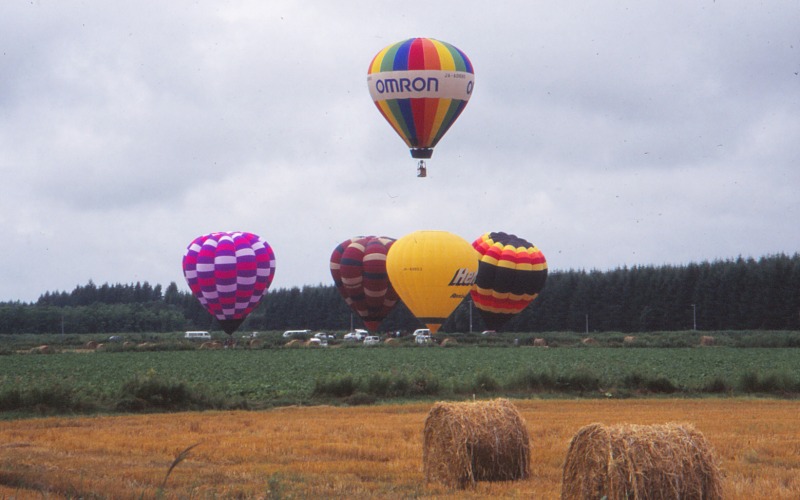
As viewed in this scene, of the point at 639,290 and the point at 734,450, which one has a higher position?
the point at 639,290

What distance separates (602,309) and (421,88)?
6722 centimetres

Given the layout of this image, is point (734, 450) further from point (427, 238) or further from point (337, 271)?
point (337, 271)

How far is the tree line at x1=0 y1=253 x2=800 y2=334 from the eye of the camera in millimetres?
89188

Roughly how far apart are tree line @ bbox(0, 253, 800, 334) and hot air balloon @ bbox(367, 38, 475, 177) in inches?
2286

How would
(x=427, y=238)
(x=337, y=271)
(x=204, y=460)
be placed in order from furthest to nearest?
(x=337, y=271)
(x=427, y=238)
(x=204, y=460)

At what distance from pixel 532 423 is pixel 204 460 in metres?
6.78

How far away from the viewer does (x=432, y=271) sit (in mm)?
50938

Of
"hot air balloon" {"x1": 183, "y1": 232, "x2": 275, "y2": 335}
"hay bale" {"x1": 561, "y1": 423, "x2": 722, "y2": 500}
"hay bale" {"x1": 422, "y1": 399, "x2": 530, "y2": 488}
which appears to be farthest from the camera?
"hot air balloon" {"x1": 183, "y1": 232, "x2": 275, "y2": 335}

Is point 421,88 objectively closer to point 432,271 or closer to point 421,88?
point 421,88

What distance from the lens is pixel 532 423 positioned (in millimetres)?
18922

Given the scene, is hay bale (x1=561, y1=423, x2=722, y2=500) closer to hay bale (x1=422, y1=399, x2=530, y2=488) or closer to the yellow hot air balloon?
hay bale (x1=422, y1=399, x2=530, y2=488)

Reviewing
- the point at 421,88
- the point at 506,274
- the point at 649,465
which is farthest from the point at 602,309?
the point at 649,465

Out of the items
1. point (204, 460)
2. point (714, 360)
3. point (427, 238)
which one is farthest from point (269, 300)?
point (204, 460)

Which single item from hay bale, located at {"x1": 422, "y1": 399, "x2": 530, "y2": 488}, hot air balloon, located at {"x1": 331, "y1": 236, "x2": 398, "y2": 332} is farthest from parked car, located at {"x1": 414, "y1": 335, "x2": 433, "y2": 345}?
hay bale, located at {"x1": 422, "y1": 399, "x2": 530, "y2": 488}
